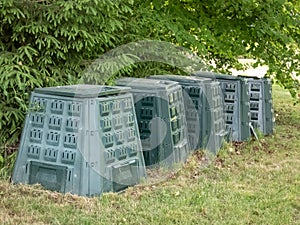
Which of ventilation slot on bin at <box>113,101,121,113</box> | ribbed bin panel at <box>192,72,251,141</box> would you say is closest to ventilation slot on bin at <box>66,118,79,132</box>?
ventilation slot on bin at <box>113,101,121,113</box>

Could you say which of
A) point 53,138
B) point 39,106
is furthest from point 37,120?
point 53,138

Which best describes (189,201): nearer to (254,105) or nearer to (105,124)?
(105,124)

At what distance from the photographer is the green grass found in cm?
298

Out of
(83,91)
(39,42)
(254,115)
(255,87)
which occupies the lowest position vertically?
(254,115)

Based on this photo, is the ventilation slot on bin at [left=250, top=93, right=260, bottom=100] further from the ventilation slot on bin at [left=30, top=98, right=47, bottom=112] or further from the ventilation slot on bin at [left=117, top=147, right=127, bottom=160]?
the ventilation slot on bin at [left=30, top=98, right=47, bottom=112]

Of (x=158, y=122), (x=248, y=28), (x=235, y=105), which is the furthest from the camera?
(x=248, y=28)

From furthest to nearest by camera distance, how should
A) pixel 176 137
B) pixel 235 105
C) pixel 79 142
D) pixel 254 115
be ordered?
pixel 254 115 → pixel 235 105 → pixel 176 137 → pixel 79 142

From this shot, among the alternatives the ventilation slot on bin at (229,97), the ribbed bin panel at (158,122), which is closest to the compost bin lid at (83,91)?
the ribbed bin panel at (158,122)

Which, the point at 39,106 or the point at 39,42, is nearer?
the point at 39,106

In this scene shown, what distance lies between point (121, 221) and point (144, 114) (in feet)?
4.32

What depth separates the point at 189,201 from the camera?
330 cm

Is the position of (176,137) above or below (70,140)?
below

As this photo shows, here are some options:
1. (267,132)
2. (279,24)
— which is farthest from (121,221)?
(279,24)

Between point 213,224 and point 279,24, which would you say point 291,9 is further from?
point 213,224
